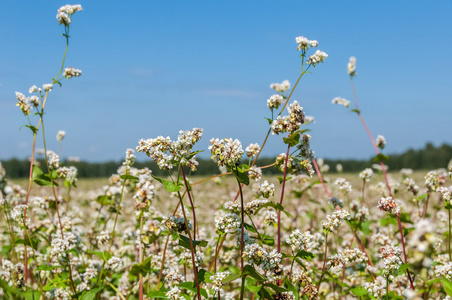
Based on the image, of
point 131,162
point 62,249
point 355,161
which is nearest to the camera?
point 62,249

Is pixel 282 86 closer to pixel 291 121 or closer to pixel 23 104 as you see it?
pixel 291 121

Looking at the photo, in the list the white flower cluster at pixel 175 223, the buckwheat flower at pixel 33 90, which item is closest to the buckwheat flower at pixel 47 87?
the buckwheat flower at pixel 33 90

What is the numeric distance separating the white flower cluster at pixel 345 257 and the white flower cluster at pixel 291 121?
1.19 metres

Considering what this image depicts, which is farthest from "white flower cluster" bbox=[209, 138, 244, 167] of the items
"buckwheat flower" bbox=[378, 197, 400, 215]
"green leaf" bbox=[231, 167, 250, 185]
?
"buckwheat flower" bbox=[378, 197, 400, 215]

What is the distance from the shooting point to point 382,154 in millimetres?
4426

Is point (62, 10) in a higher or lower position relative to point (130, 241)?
higher

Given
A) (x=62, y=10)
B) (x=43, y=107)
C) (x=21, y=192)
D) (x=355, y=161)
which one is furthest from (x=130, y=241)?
(x=355, y=161)

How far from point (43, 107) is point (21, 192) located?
7.93ft

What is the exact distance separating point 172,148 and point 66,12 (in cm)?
199

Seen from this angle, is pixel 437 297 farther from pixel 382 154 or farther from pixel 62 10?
pixel 62 10

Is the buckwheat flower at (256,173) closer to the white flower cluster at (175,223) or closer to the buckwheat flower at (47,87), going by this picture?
the white flower cluster at (175,223)

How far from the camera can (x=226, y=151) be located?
231 cm

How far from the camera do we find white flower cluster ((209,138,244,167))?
228 cm

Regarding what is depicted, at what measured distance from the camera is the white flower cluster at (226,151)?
2.28 metres
